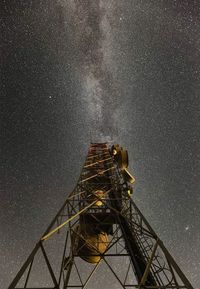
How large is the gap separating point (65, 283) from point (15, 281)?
232 cm

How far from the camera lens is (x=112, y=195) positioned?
10.6 meters

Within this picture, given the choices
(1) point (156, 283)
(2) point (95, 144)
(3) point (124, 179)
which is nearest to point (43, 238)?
(1) point (156, 283)

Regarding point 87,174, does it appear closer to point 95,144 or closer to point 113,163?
point 113,163

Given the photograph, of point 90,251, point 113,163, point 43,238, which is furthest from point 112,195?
point 43,238

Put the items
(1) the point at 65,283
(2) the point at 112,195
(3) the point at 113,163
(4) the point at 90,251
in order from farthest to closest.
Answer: (3) the point at 113,163
(2) the point at 112,195
(4) the point at 90,251
(1) the point at 65,283

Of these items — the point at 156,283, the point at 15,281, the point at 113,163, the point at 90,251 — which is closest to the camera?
the point at 15,281

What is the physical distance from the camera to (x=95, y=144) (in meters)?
20.6

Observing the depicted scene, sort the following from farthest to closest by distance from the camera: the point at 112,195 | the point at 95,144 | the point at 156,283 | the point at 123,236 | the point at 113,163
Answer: the point at 95,144 < the point at 113,163 < the point at 112,195 < the point at 123,236 < the point at 156,283

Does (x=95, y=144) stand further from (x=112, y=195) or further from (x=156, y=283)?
(x=156, y=283)

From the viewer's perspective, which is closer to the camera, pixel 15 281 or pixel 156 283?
pixel 15 281

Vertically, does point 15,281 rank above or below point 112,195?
below

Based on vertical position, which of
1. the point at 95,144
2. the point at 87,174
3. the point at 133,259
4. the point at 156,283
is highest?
the point at 95,144

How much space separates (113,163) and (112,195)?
3652 millimetres

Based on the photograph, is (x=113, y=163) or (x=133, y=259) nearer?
(x=133, y=259)
